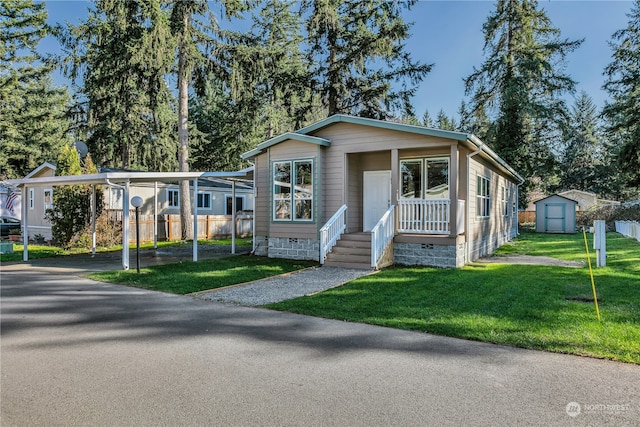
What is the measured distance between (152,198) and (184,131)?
4.39 meters

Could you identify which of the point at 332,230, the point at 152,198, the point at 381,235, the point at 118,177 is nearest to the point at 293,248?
the point at 332,230

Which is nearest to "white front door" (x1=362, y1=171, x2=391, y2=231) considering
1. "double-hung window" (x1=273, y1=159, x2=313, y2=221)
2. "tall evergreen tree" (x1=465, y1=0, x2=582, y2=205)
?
"double-hung window" (x1=273, y1=159, x2=313, y2=221)

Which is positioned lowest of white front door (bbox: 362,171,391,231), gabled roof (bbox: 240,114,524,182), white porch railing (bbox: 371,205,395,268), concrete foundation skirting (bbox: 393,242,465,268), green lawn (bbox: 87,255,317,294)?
green lawn (bbox: 87,255,317,294)

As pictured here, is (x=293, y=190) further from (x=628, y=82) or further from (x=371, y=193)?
(x=628, y=82)

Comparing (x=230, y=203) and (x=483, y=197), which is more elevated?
(x=230, y=203)

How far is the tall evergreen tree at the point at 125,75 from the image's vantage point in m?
15.6

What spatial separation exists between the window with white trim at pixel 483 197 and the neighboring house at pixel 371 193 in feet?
0.22

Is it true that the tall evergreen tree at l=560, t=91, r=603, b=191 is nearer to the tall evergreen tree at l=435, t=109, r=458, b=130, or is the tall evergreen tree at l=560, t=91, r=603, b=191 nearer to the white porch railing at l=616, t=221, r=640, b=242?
the tall evergreen tree at l=435, t=109, r=458, b=130

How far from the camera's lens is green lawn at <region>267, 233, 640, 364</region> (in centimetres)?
459

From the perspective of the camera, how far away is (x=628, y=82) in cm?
2069

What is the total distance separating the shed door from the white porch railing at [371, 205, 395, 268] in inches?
718

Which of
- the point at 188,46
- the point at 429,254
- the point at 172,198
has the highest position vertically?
the point at 188,46

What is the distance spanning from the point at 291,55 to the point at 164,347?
23.8 m

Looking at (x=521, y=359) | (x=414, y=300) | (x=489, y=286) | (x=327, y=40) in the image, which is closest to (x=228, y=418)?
(x=521, y=359)
